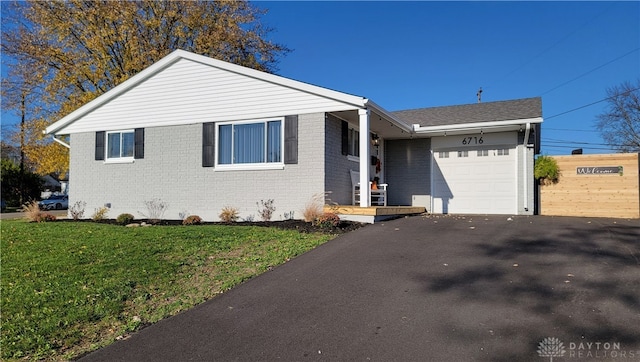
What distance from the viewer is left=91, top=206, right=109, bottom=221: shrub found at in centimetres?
1322

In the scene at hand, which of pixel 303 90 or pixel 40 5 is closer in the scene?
pixel 303 90

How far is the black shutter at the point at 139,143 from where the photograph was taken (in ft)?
44.1

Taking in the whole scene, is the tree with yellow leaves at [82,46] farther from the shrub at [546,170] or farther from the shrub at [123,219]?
the shrub at [546,170]

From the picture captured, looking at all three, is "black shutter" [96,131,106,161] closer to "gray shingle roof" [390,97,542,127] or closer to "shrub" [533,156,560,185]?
"gray shingle roof" [390,97,542,127]

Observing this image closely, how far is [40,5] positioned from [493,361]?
79.0ft

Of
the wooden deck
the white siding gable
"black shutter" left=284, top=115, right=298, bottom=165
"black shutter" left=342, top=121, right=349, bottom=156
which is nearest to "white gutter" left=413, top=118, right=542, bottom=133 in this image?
"black shutter" left=342, top=121, right=349, bottom=156

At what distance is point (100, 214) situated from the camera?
13297 millimetres

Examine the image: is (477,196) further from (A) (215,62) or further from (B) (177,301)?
(B) (177,301)

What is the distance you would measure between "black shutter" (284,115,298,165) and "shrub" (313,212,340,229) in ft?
7.22

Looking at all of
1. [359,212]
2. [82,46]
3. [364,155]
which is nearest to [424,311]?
[359,212]

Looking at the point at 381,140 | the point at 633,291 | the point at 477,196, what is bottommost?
the point at 633,291

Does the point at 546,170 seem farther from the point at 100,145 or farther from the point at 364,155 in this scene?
the point at 100,145

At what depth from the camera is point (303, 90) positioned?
11125 mm

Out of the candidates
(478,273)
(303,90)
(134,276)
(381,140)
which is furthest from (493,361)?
(381,140)
